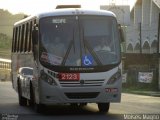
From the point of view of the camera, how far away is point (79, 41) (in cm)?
1852

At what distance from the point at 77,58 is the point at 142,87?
35899 millimetres

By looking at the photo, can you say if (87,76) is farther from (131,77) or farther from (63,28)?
(131,77)

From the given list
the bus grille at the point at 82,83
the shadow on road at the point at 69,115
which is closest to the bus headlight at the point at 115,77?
the bus grille at the point at 82,83

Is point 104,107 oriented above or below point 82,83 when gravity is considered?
below

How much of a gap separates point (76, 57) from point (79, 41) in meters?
0.51

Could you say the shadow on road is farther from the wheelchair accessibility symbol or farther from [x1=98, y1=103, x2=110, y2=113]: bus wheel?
the wheelchair accessibility symbol

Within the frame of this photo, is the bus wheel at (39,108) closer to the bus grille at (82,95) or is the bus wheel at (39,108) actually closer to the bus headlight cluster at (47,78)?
the bus headlight cluster at (47,78)

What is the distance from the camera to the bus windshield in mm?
18281

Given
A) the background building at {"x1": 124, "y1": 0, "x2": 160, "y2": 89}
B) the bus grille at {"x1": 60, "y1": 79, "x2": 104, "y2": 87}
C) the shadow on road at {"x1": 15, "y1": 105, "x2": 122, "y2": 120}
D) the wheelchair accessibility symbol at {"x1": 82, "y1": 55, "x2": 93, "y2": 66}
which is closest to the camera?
the shadow on road at {"x1": 15, "y1": 105, "x2": 122, "y2": 120}

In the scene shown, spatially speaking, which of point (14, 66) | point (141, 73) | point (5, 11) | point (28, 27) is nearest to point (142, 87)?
point (141, 73)

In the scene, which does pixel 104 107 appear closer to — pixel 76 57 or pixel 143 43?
pixel 76 57

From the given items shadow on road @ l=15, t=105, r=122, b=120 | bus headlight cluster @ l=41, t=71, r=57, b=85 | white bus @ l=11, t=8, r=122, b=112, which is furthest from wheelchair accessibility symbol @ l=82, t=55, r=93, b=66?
shadow on road @ l=15, t=105, r=122, b=120

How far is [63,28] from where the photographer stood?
18688 millimetres

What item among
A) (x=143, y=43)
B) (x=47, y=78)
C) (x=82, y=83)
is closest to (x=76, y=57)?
(x=82, y=83)
